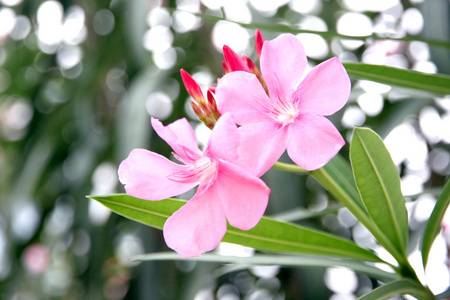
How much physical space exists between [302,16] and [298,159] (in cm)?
154

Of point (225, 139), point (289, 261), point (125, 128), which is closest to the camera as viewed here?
point (225, 139)

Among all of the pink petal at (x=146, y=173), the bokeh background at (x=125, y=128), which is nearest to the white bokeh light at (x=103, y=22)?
the bokeh background at (x=125, y=128)

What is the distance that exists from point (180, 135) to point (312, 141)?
0.38 ft

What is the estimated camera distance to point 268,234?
55cm

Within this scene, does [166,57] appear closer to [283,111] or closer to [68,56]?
[68,56]

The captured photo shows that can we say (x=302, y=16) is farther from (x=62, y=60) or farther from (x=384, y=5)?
(x=62, y=60)

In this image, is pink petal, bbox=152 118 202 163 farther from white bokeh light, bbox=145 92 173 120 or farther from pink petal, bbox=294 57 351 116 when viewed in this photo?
white bokeh light, bbox=145 92 173 120

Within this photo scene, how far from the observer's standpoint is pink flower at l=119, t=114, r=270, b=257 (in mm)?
382

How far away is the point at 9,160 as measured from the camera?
8.04 ft

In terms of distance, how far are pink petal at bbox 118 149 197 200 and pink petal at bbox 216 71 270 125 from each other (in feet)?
0.24

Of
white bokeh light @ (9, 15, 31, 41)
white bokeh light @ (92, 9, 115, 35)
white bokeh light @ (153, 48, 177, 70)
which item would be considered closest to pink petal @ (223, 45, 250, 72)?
white bokeh light @ (153, 48, 177, 70)

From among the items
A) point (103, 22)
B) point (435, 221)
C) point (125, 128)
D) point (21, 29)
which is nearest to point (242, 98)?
point (435, 221)

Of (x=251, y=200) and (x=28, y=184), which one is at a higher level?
(x=251, y=200)

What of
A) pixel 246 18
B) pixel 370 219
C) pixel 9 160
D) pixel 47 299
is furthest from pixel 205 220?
pixel 9 160
